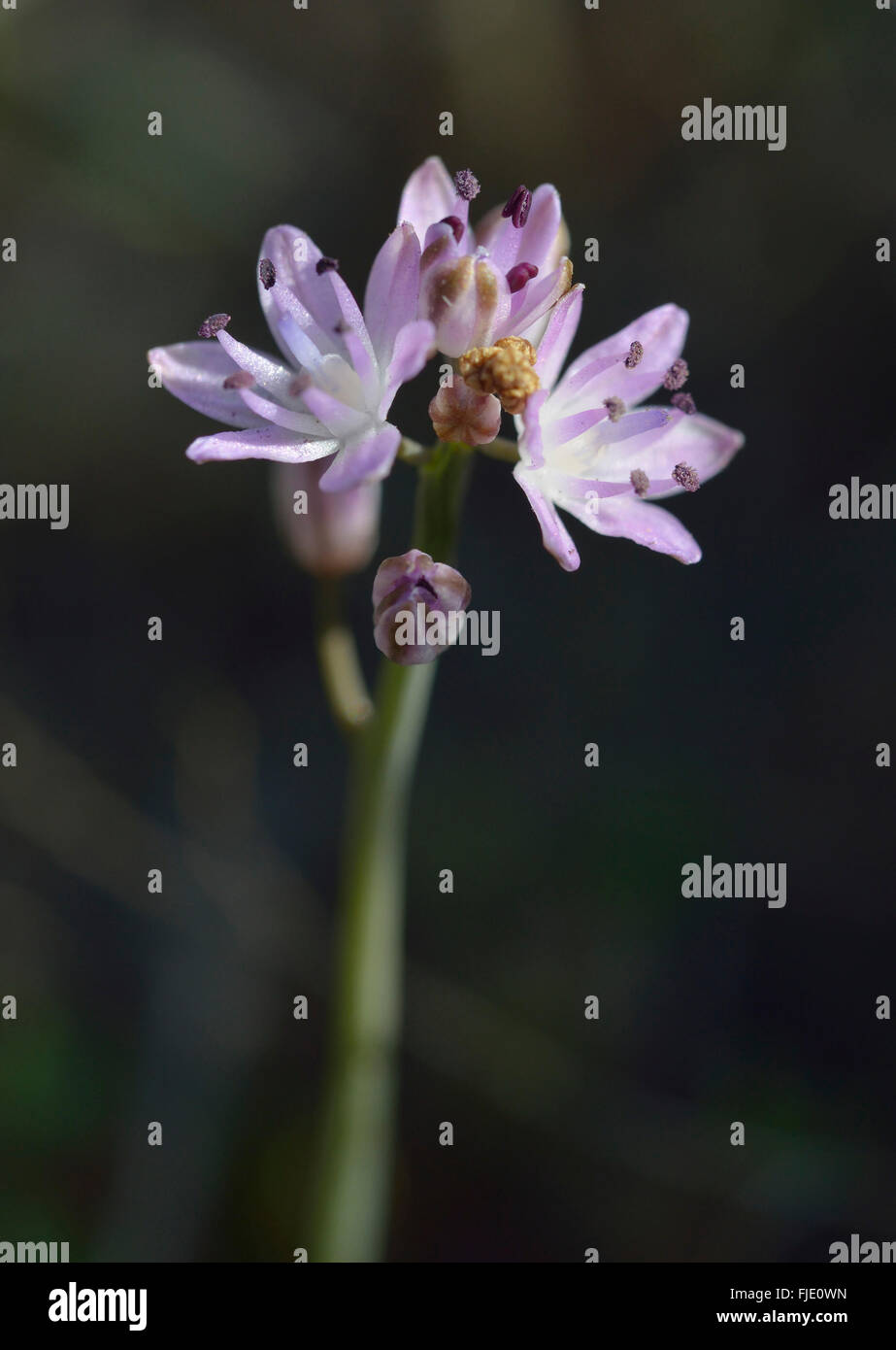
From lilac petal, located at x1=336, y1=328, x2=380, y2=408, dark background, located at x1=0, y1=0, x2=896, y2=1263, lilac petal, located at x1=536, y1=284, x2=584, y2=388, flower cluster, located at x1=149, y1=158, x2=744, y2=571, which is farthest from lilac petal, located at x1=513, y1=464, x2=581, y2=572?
dark background, located at x1=0, y1=0, x2=896, y2=1263

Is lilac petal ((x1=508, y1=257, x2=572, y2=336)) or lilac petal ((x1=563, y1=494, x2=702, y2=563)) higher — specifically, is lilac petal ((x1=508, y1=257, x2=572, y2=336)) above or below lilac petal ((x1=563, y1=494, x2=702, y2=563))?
above

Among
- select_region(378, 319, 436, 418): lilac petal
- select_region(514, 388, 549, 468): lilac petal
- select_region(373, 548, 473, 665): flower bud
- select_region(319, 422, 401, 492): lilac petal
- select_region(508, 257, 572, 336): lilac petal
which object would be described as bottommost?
select_region(373, 548, 473, 665): flower bud

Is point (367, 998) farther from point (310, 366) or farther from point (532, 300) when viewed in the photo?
point (532, 300)

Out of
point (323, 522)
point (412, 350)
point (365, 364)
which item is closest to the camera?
point (412, 350)

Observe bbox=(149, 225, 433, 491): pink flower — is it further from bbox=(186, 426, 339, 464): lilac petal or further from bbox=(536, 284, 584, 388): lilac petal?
bbox=(536, 284, 584, 388): lilac petal

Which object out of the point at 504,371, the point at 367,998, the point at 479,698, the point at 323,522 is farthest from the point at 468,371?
the point at 479,698
